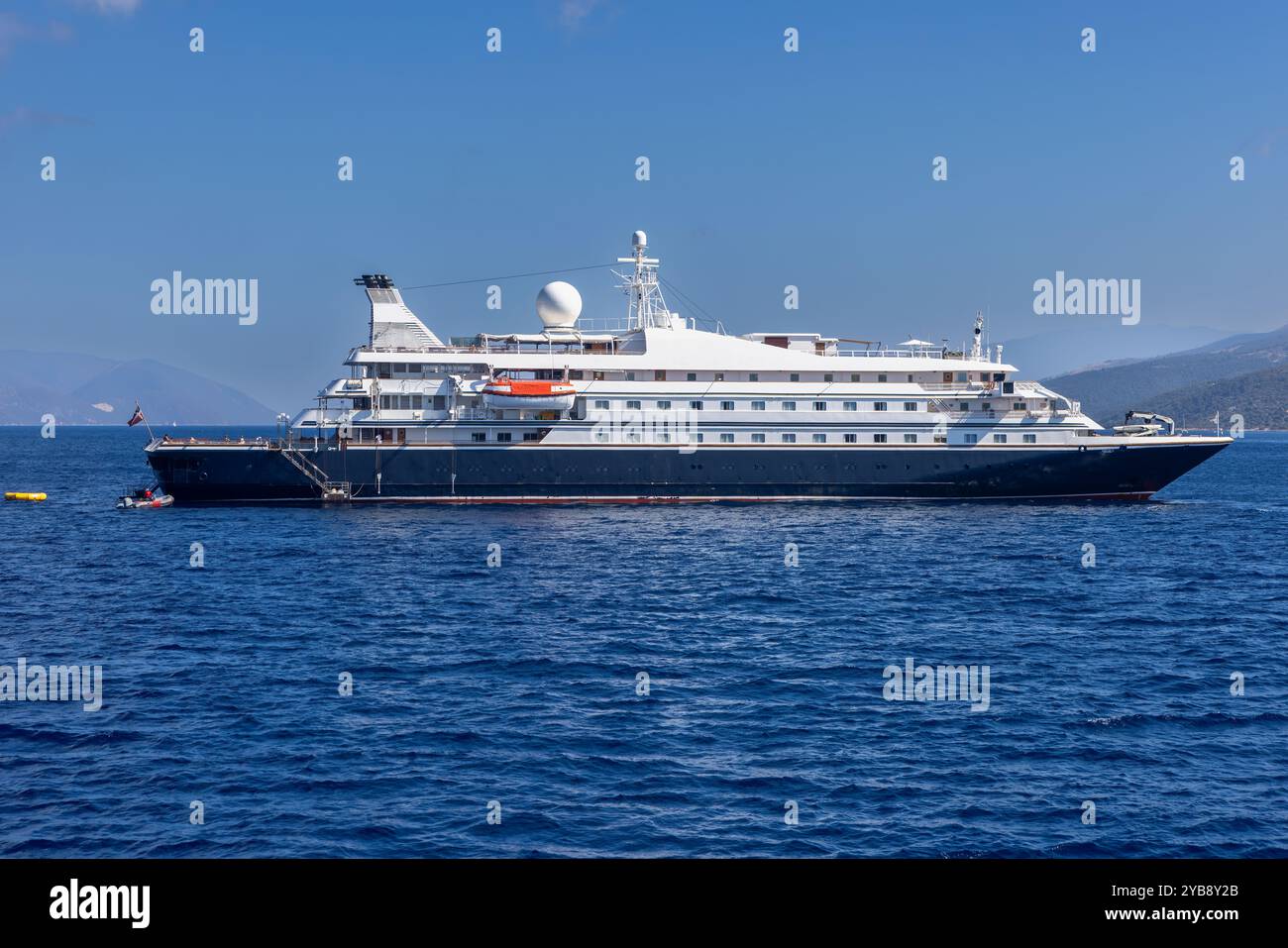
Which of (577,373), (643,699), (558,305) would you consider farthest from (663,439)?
(643,699)

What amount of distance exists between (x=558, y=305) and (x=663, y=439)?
12906 mm

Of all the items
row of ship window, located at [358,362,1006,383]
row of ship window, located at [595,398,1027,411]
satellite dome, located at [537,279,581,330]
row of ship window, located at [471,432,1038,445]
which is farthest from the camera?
satellite dome, located at [537,279,581,330]

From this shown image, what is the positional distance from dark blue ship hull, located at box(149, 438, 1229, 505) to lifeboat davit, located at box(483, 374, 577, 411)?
8.78 ft

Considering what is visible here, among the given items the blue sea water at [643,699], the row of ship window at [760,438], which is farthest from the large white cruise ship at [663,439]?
the blue sea water at [643,699]

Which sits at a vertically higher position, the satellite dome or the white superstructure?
the satellite dome

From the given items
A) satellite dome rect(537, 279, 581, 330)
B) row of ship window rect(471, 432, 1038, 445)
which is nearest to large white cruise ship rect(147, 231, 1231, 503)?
row of ship window rect(471, 432, 1038, 445)

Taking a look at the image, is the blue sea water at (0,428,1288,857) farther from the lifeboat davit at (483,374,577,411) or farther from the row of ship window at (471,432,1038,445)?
the lifeboat davit at (483,374,577,411)

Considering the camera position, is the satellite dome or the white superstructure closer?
the white superstructure

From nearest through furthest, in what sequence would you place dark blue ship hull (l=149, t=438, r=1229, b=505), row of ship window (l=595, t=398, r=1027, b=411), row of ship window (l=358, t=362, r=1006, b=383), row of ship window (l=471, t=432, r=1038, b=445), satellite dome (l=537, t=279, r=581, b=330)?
1. dark blue ship hull (l=149, t=438, r=1229, b=505)
2. row of ship window (l=471, t=432, r=1038, b=445)
3. row of ship window (l=595, t=398, r=1027, b=411)
4. row of ship window (l=358, t=362, r=1006, b=383)
5. satellite dome (l=537, t=279, r=581, b=330)

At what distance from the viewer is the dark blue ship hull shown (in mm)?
64625

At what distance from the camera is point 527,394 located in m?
64.8

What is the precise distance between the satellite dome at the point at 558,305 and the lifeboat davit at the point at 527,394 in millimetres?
7589

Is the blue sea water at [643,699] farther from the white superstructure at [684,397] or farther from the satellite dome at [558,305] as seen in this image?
the satellite dome at [558,305]
